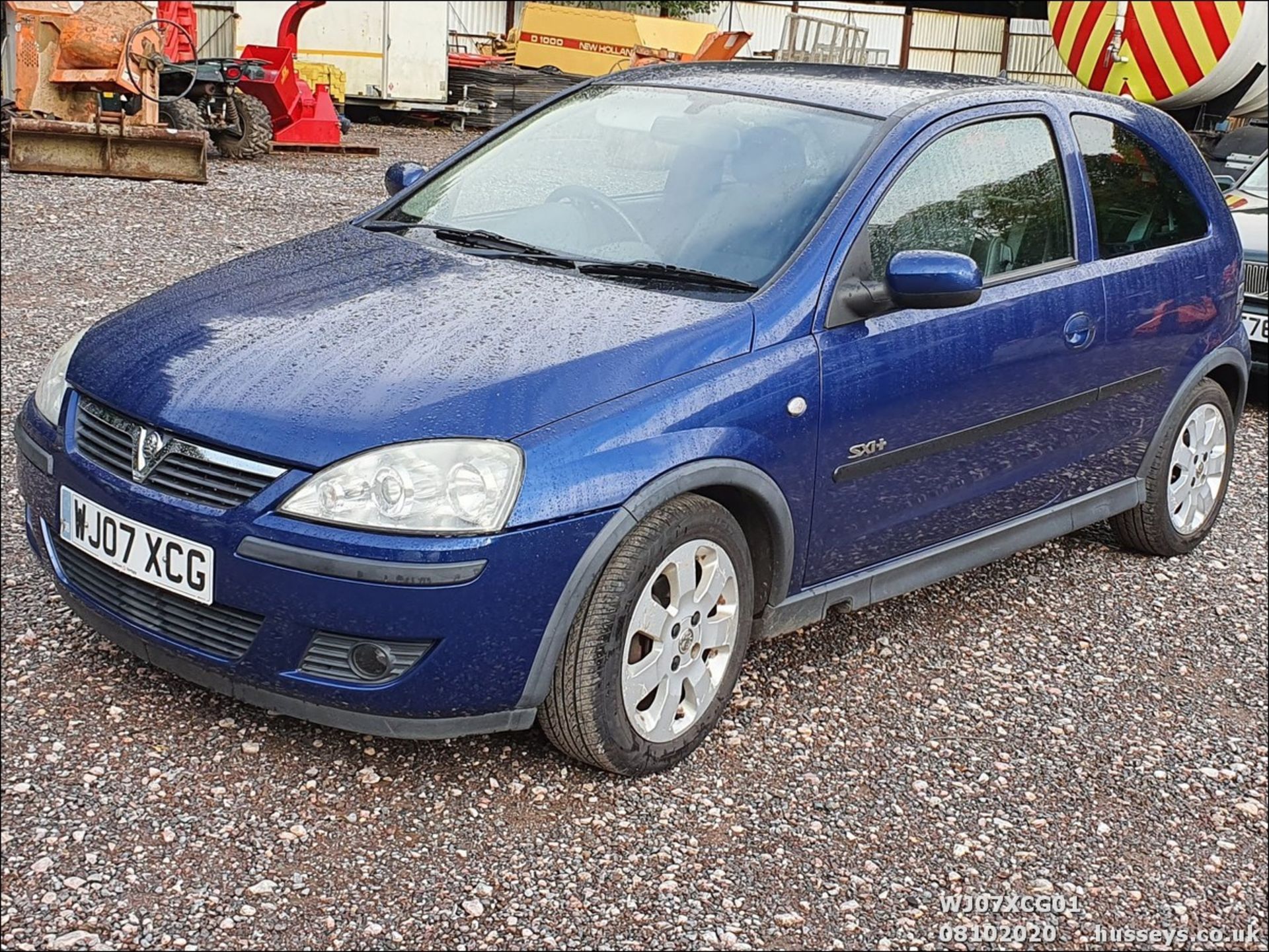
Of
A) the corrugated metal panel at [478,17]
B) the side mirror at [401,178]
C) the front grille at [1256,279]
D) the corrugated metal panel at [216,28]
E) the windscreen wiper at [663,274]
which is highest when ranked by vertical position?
the corrugated metal panel at [478,17]

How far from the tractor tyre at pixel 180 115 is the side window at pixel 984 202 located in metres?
11.4

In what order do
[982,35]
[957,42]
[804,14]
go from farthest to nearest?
[982,35]
[957,42]
[804,14]

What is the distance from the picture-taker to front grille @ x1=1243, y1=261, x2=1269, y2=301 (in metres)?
7.97

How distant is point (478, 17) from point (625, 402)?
22521 mm

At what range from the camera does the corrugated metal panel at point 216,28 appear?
19516 millimetres

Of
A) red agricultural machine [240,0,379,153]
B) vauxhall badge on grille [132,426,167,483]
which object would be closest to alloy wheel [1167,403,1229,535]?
vauxhall badge on grille [132,426,167,483]

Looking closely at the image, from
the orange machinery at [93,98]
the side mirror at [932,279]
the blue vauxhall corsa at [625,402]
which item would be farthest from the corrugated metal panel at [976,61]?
the side mirror at [932,279]

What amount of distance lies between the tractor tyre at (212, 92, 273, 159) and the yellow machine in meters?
7.19

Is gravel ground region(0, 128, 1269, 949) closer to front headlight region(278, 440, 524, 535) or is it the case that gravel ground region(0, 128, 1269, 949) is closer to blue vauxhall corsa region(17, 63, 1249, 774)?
blue vauxhall corsa region(17, 63, 1249, 774)

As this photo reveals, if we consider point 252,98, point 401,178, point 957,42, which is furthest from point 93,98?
point 957,42

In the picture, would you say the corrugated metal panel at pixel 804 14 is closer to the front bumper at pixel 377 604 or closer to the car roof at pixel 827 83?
the car roof at pixel 827 83

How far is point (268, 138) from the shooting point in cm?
1554

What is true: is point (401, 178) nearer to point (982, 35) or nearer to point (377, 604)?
point (377, 604)

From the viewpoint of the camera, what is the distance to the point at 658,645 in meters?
3.61
